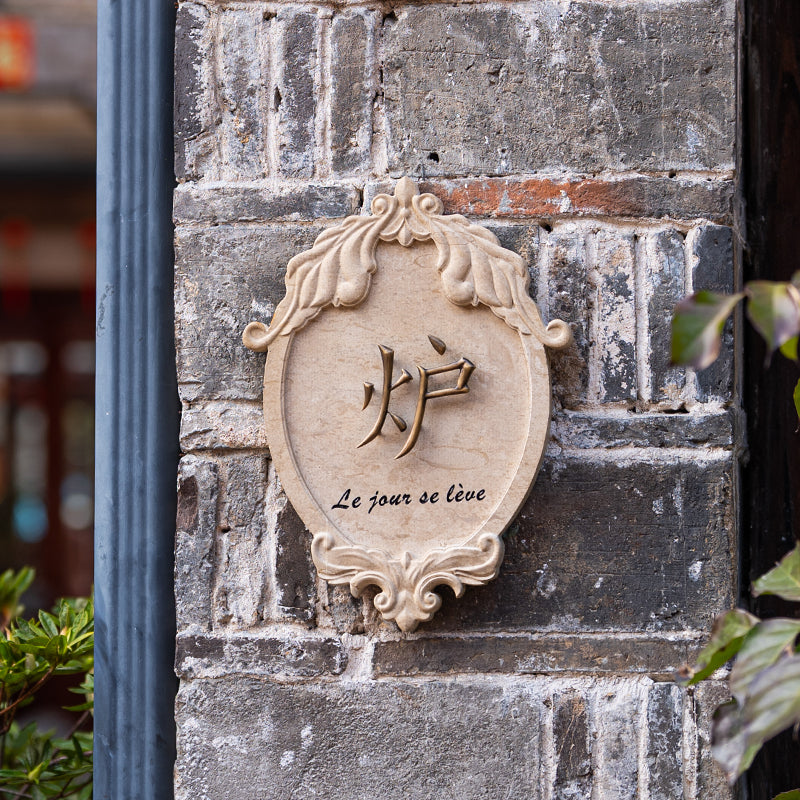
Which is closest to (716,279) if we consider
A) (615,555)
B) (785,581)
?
(615,555)

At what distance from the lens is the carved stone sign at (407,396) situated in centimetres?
146

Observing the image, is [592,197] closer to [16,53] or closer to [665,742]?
[665,742]

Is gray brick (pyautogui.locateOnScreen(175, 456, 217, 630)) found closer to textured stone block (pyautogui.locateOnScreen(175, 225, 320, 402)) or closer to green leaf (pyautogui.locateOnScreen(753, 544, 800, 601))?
textured stone block (pyautogui.locateOnScreen(175, 225, 320, 402))

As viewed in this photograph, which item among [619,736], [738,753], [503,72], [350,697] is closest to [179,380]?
[350,697]

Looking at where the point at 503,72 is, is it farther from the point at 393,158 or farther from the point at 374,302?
the point at 374,302

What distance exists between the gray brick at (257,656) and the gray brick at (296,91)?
30.9 inches

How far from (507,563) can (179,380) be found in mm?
630

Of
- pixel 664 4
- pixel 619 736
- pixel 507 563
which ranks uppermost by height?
pixel 664 4

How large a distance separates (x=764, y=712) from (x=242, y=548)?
885 mm

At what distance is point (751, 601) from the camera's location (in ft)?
5.38

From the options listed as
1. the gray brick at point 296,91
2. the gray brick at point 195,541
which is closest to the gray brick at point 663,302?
the gray brick at point 296,91

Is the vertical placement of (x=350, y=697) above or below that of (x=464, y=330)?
below

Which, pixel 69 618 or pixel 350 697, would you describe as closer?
pixel 350 697

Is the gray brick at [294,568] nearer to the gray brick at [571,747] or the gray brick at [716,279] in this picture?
the gray brick at [571,747]
